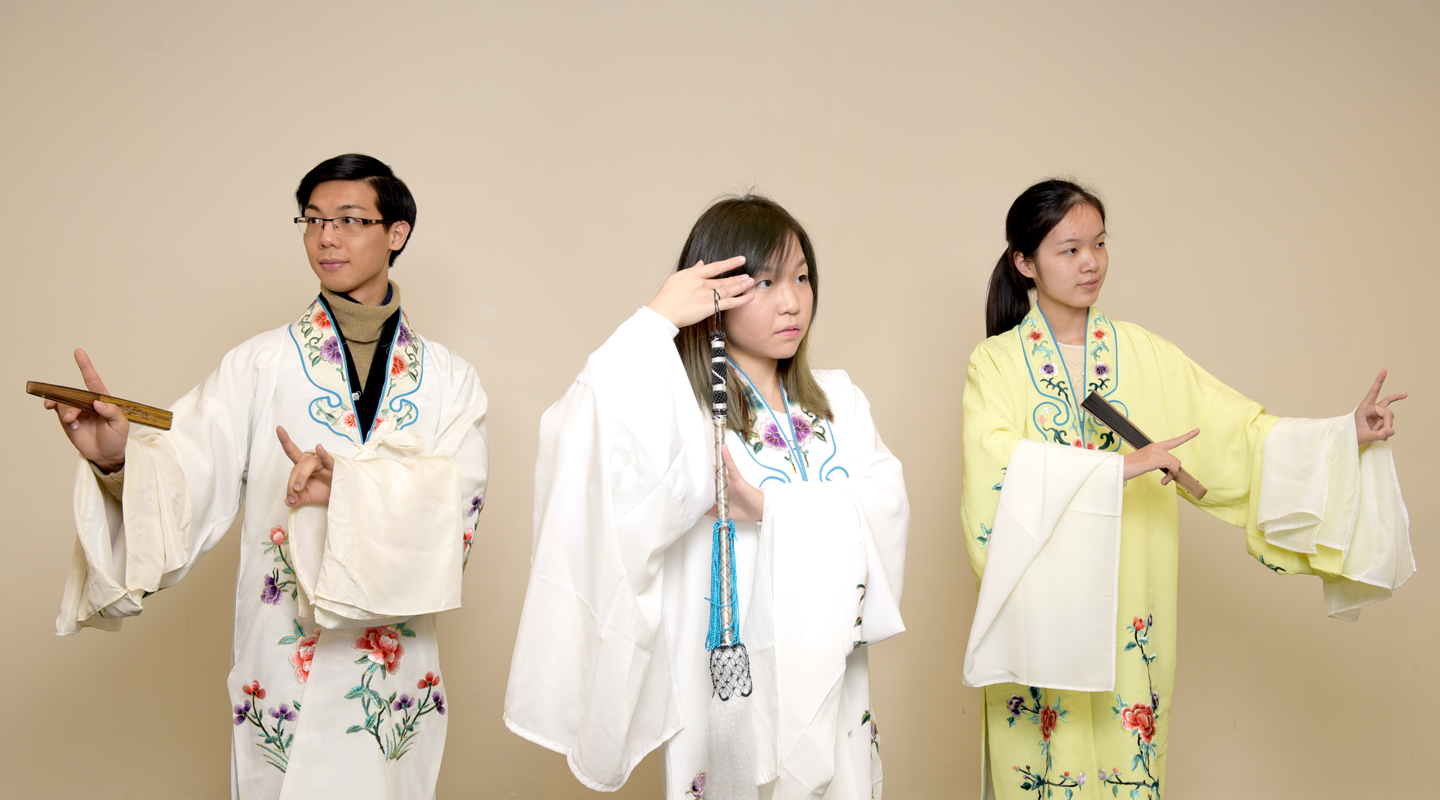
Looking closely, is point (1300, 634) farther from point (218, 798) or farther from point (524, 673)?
point (218, 798)

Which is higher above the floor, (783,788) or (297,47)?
(297,47)

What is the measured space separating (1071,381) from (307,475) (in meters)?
1.89

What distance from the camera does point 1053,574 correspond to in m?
2.35

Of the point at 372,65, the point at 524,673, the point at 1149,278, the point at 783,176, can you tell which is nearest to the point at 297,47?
the point at 372,65

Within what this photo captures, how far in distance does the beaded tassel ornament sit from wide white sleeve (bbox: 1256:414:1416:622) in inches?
58.9

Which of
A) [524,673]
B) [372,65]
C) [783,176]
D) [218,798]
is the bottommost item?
[218,798]

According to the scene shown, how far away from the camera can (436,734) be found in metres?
2.33

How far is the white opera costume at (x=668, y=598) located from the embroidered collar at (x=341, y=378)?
72cm

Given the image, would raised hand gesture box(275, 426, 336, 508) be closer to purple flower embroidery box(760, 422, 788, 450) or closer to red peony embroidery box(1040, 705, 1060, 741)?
purple flower embroidery box(760, 422, 788, 450)

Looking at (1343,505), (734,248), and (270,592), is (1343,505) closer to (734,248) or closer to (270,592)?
(734,248)

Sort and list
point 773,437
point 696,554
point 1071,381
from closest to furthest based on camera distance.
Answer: point 696,554
point 773,437
point 1071,381

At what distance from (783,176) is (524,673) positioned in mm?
2614

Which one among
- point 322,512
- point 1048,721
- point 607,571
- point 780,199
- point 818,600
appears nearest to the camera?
point 607,571

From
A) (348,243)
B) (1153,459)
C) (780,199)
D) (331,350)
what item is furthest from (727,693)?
(780,199)
